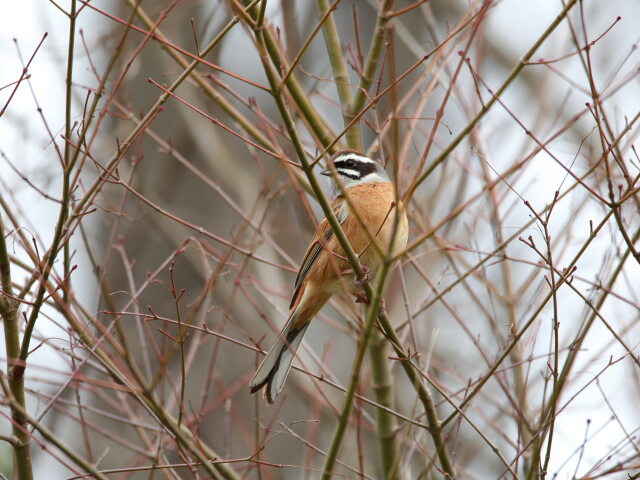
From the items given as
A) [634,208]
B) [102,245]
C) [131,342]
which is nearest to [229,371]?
[131,342]

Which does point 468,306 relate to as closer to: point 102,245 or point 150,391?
point 102,245

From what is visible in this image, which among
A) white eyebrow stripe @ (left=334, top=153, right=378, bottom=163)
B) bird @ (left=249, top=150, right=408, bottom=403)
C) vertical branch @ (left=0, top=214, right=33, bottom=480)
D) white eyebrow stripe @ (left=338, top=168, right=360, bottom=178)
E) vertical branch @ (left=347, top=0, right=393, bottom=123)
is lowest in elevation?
vertical branch @ (left=0, top=214, right=33, bottom=480)

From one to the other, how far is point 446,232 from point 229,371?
4.18 metres

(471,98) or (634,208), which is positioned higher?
(471,98)

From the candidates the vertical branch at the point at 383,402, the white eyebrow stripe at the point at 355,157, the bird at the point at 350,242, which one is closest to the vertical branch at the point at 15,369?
the bird at the point at 350,242

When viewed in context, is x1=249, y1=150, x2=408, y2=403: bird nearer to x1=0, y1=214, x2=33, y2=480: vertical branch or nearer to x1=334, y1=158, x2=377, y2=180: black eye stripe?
x1=334, y1=158, x2=377, y2=180: black eye stripe

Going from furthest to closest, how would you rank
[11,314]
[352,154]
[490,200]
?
[490,200], [352,154], [11,314]

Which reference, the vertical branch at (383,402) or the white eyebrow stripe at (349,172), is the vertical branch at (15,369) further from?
the white eyebrow stripe at (349,172)

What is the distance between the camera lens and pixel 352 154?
529 cm

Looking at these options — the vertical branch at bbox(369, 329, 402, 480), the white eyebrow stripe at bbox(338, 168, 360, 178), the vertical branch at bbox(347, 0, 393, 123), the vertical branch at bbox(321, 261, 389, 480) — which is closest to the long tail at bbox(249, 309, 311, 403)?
the vertical branch at bbox(369, 329, 402, 480)

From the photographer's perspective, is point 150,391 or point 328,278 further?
point 328,278

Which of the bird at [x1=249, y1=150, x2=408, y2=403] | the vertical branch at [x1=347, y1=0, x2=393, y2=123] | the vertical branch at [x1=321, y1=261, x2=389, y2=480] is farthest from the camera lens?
the bird at [x1=249, y1=150, x2=408, y2=403]

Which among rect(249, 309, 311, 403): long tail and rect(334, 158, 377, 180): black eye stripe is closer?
rect(249, 309, 311, 403): long tail

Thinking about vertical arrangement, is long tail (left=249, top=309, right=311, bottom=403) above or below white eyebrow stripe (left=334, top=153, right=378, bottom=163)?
below
